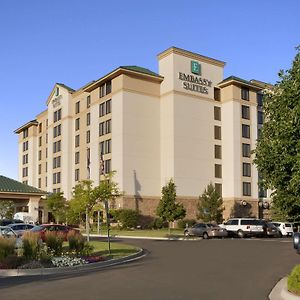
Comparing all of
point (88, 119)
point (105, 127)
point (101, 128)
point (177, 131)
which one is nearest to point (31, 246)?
point (177, 131)

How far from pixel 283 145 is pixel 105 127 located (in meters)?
59.4

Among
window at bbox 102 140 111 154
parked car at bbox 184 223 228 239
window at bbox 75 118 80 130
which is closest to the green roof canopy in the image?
window at bbox 102 140 111 154

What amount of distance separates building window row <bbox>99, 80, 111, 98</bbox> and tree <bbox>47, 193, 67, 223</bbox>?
51.4 feet

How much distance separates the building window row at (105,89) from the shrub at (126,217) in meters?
17.4

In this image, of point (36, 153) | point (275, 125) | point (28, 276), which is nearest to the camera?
point (275, 125)

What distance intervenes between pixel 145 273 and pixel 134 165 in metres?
49.9

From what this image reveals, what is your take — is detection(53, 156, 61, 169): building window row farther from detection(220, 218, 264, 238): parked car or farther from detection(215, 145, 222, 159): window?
detection(220, 218, 264, 238): parked car

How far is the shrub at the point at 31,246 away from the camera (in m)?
18.7

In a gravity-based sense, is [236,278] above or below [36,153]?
below

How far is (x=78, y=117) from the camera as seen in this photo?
267 feet

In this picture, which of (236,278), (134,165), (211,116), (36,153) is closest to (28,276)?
(236,278)

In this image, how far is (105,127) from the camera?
70.3 m

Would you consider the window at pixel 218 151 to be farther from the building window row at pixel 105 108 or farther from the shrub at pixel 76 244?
the shrub at pixel 76 244

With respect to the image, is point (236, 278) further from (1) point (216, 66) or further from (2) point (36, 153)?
(2) point (36, 153)
